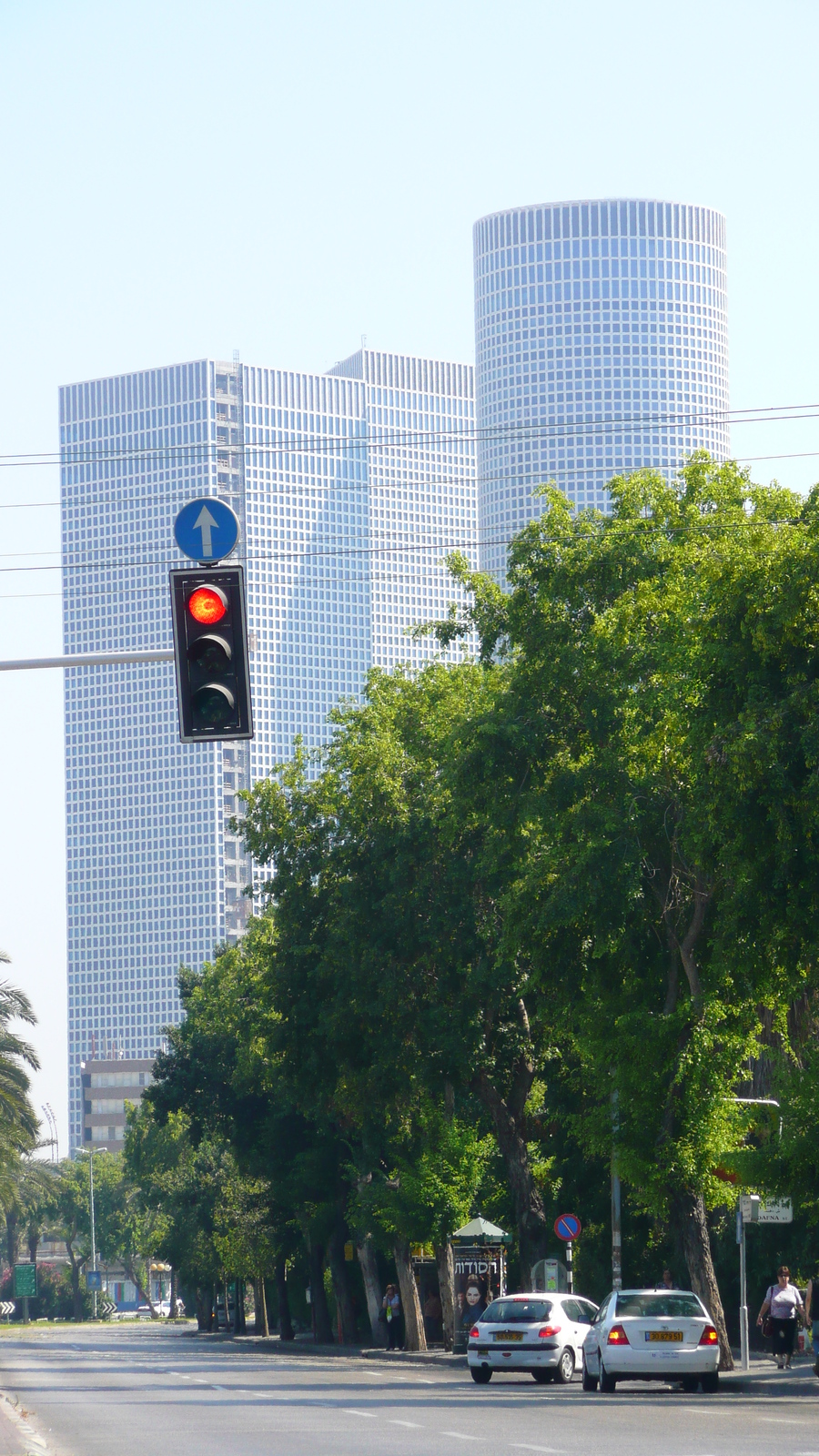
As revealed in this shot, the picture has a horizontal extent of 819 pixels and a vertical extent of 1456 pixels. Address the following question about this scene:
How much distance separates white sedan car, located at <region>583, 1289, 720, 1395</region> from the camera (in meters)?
26.7

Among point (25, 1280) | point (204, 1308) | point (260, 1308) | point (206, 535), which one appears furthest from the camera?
point (25, 1280)

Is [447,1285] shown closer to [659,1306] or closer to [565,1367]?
[565,1367]

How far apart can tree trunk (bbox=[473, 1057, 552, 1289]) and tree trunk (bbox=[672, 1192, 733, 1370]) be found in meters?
9.08

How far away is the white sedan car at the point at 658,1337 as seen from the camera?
26.7 m

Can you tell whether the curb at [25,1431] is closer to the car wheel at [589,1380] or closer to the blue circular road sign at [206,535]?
the blue circular road sign at [206,535]

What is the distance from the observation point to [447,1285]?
156 ft

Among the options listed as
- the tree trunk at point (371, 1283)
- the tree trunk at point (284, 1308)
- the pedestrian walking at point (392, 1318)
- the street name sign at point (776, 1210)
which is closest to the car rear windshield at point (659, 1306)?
the street name sign at point (776, 1210)

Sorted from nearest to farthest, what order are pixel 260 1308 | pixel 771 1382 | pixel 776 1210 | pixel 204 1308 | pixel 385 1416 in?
1. pixel 385 1416
2. pixel 771 1382
3. pixel 776 1210
4. pixel 260 1308
5. pixel 204 1308

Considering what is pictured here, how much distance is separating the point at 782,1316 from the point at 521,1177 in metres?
10.4

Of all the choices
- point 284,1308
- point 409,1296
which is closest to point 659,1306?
point 409,1296

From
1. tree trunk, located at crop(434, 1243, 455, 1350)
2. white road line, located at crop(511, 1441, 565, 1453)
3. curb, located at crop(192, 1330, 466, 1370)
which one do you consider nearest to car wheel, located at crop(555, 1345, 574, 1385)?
curb, located at crop(192, 1330, 466, 1370)

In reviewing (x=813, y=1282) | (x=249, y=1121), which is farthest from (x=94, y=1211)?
(x=813, y=1282)

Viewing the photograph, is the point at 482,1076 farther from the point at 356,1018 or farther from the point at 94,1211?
the point at 94,1211

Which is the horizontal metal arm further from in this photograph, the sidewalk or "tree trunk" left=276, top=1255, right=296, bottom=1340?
"tree trunk" left=276, top=1255, right=296, bottom=1340
